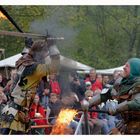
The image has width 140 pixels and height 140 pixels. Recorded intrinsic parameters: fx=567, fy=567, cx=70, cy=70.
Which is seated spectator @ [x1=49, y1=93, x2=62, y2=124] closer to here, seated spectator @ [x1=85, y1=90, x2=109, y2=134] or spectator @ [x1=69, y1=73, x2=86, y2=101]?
spectator @ [x1=69, y1=73, x2=86, y2=101]

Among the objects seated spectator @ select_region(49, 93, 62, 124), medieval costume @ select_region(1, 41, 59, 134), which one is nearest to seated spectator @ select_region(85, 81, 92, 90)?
seated spectator @ select_region(49, 93, 62, 124)

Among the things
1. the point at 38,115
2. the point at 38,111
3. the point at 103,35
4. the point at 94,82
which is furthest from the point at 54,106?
the point at 103,35

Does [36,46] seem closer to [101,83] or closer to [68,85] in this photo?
[68,85]

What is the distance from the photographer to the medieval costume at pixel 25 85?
6.47m

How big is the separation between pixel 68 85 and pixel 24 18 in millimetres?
7763

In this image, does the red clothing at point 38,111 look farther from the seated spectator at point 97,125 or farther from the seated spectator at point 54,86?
the seated spectator at point 97,125

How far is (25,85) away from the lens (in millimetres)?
6484

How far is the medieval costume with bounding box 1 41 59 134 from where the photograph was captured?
647 cm

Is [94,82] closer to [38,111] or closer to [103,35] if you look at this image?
[38,111]

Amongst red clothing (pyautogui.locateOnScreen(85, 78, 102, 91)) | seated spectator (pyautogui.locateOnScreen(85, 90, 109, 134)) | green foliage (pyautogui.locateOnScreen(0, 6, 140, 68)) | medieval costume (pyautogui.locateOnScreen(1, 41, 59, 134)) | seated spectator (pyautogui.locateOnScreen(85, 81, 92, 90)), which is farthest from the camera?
green foliage (pyautogui.locateOnScreen(0, 6, 140, 68))

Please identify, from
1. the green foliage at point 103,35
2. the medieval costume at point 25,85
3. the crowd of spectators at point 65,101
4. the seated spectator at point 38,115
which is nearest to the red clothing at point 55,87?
the crowd of spectators at point 65,101

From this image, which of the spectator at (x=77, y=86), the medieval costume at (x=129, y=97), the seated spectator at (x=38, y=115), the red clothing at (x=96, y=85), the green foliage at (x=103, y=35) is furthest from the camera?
the green foliage at (x=103, y=35)

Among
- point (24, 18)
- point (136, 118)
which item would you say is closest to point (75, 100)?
point (136, 118)

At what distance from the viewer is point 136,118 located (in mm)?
5742
